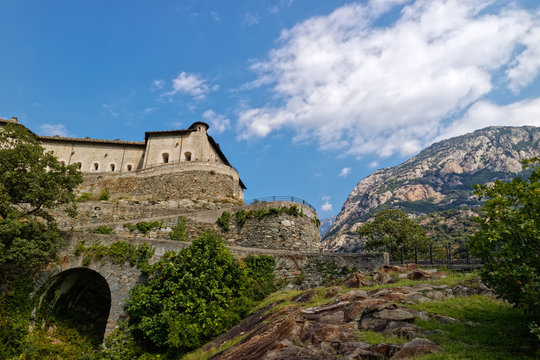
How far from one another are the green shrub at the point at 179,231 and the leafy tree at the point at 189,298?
7638 millimetres

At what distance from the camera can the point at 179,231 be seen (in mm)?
26953

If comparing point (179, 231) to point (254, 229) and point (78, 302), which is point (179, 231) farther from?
point (78, 302)

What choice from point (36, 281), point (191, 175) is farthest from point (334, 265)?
point (191, 175)

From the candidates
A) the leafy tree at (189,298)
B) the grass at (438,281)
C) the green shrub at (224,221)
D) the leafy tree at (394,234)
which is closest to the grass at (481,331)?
the grass at (438,281)

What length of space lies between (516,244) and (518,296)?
52.8 inches

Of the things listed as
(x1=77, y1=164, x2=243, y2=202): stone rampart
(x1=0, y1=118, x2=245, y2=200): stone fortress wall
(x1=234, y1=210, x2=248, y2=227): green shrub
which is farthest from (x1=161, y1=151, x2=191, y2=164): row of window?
(x1=234, y1=210, x2=248, y2=227): green shrub

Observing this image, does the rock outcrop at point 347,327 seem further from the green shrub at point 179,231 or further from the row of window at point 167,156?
the row of window at point 167,156

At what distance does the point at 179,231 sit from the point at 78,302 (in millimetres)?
8284

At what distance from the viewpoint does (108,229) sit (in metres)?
26.1

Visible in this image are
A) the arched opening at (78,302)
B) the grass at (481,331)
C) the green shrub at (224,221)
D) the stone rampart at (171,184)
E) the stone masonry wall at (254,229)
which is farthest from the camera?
the stone rampart at (171,184)

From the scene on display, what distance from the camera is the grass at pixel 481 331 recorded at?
8156 mm

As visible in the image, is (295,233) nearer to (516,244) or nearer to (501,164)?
(516,244)

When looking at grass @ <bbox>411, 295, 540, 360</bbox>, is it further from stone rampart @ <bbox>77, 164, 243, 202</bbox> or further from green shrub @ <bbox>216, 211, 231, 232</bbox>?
stone rampart @ <bbox>77, 164, 243, 202</bbox>

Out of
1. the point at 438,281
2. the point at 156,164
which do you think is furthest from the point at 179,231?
the point at 156,164
